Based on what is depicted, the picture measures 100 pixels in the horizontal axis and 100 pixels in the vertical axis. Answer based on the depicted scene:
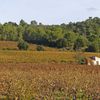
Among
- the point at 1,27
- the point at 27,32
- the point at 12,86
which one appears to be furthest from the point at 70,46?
the point at 12,86

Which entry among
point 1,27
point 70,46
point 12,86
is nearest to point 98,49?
point 70,46

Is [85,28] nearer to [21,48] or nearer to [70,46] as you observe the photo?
[70,46]

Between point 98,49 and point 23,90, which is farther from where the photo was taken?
point 98,49

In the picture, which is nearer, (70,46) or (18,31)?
(70,46)

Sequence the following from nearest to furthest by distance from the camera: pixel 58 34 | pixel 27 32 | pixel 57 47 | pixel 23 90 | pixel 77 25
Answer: pixel 23 90 → pixel 57 47 → pixel 58 34 → pixel 27 32 → pixel 77 25

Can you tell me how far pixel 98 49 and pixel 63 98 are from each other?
8737 centimetres

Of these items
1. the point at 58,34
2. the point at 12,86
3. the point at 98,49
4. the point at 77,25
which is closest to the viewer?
the point at 12,86

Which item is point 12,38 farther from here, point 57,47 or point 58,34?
point 57,47

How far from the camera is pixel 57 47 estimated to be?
114 meters

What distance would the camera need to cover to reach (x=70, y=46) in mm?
114562

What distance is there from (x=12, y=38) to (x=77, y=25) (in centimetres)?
3616

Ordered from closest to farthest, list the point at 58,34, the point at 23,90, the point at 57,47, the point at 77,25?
the point at 23,90
the point at 57,47
the point at 58,34
the point at 77,25

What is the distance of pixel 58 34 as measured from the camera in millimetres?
135500

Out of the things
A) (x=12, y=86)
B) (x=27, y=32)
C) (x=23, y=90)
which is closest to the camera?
(x=23, y=90)
